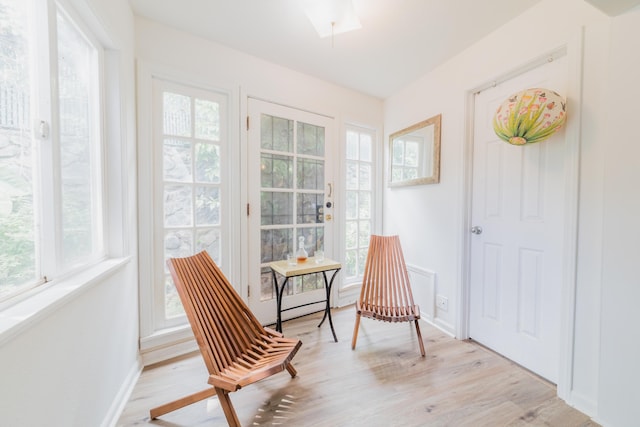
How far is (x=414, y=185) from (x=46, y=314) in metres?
2.64

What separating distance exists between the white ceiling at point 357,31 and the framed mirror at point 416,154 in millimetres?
552

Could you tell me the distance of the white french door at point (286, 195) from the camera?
2193 mm

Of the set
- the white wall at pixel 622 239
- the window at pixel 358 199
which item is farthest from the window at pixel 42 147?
the white wall at pixel 622 239

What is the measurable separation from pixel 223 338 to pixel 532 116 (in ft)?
7.36

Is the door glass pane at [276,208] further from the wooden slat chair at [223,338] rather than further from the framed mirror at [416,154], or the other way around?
the framed mirror at [416,154]

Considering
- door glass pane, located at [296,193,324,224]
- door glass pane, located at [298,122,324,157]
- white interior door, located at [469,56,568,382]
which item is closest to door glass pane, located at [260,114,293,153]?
door glass pane, located at [298,122,324,157]

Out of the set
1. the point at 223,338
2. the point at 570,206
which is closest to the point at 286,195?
the point at 223,338

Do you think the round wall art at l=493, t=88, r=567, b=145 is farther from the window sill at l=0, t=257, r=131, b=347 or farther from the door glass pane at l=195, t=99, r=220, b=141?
the window sill at l=0, t=257, r=131, b=347

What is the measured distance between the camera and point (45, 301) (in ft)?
2.65

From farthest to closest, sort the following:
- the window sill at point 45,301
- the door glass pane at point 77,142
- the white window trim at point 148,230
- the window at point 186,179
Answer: the window at point 186,179 < the white window trim at point 148,230 < the door glass pane at point 77,142 < the window sill at point 45,301

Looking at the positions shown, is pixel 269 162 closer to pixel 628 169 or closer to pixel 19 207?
pixel 19 207

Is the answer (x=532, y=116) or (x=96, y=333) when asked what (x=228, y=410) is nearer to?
(x=96, y=333)

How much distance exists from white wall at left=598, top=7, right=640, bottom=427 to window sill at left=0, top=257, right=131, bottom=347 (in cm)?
236

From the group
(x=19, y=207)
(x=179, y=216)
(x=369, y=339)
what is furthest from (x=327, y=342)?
(x=19, y=207)
